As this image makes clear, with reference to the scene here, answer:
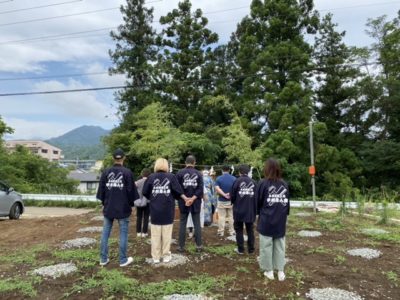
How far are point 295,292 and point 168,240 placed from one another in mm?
2129

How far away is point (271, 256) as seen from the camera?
5.59m

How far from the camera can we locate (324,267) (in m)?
6.26

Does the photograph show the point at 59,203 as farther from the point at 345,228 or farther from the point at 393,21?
the point at 393,21

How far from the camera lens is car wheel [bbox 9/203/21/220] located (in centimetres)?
1306

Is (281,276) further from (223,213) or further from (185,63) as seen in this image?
(185,63)

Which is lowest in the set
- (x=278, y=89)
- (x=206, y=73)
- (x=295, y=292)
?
(x=295, y=292)

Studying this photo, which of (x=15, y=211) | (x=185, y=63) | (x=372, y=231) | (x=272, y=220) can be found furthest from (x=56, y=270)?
(x=185, y=63)

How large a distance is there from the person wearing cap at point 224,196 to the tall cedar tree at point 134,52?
67.3 feet

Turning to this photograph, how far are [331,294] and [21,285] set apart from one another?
3.95 meters

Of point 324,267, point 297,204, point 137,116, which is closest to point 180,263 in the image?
point 324,267

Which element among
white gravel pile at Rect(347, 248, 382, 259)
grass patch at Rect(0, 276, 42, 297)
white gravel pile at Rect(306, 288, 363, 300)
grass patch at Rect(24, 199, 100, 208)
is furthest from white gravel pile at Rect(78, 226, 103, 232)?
grass patch at Rect(24, 199, 100, 208)

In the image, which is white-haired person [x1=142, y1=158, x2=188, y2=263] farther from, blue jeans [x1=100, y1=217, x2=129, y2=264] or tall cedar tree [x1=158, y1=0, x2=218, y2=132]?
tall cedar tree [x1=158, y1=0, x2=218, y2=132]

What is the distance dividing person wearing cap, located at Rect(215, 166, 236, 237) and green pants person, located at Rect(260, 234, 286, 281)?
2.66m

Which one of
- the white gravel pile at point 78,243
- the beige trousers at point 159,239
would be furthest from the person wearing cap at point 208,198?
the beige trousers at point 159,239
